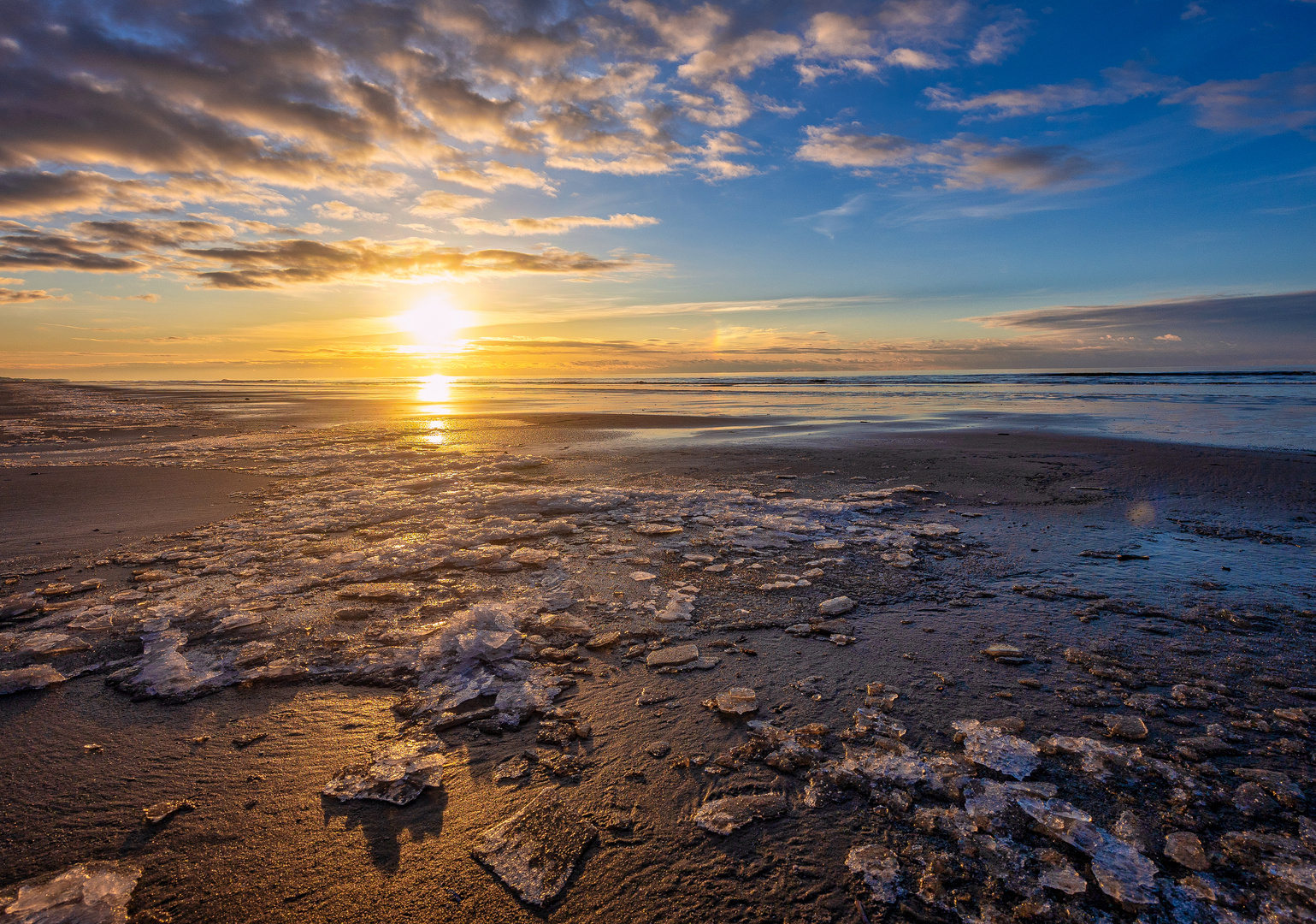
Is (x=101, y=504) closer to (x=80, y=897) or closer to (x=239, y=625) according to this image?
(x=239, y=625)

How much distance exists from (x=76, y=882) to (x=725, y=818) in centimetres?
209

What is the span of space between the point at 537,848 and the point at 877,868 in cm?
113

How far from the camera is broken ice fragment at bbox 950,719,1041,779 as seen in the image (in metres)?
2.36

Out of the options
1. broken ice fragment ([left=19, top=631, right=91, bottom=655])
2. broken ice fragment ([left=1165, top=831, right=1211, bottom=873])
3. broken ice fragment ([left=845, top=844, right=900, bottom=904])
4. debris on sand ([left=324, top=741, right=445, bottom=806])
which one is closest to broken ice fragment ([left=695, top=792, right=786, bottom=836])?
broken ice fragment ([left=845, top=844, right=900, bottom=904])

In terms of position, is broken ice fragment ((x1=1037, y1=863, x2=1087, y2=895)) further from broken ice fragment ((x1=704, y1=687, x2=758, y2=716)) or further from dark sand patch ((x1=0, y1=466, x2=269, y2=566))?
dark sand patch ((x1=0, y1=466, x2=269, y2=566))

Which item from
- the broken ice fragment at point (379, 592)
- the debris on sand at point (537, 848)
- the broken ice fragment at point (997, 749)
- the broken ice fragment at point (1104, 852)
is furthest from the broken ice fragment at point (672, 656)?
the broken ice fragment at point (379, 592)

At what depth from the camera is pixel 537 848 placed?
1.97 metres

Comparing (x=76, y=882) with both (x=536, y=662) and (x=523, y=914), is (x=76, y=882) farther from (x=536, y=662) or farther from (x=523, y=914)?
(x=536, y=662)

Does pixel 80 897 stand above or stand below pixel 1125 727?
above

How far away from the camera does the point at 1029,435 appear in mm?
12703

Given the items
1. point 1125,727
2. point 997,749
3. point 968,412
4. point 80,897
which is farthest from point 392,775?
point 968,412

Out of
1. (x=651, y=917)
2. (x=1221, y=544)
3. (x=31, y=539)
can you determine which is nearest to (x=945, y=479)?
(x=1221, y=544)

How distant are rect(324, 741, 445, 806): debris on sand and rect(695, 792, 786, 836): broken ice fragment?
3.47 ft

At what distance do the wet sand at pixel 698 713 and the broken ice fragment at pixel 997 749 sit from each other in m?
0.08
